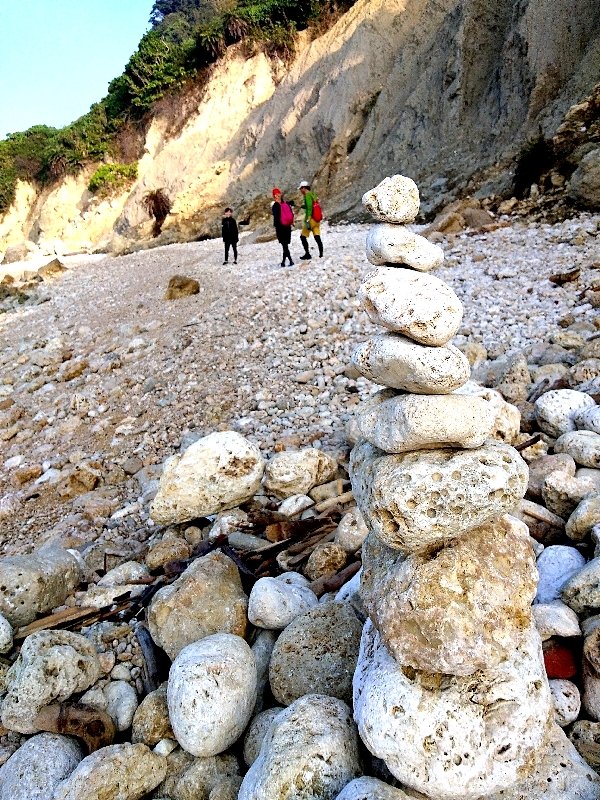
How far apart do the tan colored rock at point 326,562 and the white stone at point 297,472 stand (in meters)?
1.16

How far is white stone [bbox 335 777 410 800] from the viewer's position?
7.66 feet

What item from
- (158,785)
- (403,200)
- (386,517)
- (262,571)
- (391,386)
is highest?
(403,200)

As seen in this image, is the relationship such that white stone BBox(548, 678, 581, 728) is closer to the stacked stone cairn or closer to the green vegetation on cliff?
the stacked stone cairn

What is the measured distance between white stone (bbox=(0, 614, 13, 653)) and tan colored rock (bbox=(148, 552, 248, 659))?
982 millimetres

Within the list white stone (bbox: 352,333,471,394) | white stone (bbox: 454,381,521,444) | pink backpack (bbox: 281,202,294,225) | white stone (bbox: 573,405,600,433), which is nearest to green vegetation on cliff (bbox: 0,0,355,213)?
pink backpack (bbox: 281,202,294,225)

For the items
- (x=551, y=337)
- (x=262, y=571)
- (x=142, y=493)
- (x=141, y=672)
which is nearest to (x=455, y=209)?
(x=551, y=337)

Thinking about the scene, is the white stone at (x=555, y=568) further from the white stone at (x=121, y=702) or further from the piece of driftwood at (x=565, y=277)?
the piece of driftwood at (x=565, y=277)

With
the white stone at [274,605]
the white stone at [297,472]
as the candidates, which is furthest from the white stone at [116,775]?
the white stone at [297,472]

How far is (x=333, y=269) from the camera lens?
11.8 metres

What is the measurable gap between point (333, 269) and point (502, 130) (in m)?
8.23

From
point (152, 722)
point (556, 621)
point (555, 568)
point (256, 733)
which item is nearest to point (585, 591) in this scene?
point (556, 621)

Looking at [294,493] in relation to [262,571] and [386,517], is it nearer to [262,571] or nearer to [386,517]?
[262,571]

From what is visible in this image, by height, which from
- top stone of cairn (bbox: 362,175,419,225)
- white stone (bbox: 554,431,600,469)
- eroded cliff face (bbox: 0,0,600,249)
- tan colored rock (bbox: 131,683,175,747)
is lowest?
tan colored rock (bbox: 131,683,175,747)

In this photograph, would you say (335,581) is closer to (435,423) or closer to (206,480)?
(206,480)
